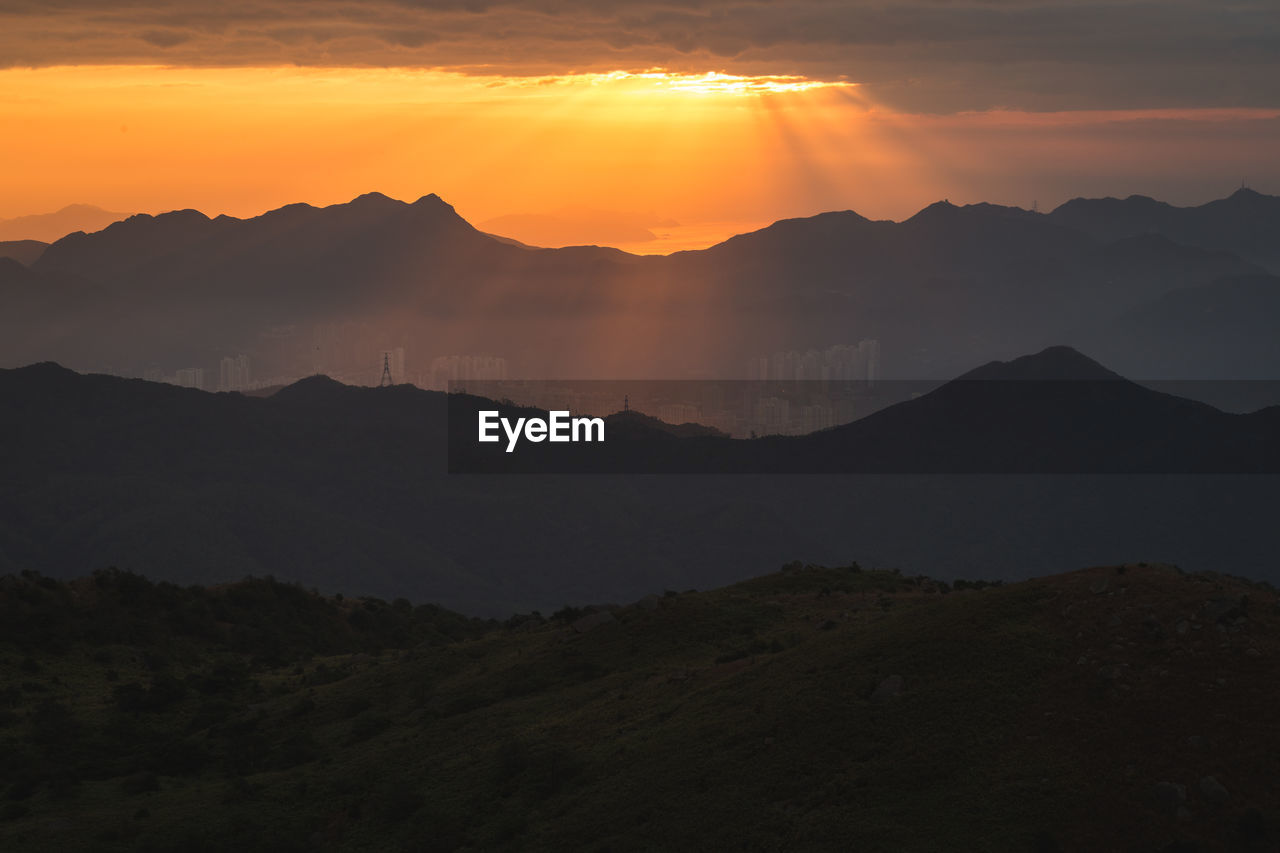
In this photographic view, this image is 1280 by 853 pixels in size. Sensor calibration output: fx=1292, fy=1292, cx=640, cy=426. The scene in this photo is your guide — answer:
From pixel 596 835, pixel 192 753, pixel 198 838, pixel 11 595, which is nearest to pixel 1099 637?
pixel 596 835

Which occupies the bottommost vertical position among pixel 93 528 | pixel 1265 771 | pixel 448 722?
pixel 93 528

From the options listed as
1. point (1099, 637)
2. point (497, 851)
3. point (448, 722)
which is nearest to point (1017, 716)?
point (1099, 637)

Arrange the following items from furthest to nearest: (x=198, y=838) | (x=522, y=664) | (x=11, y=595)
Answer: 1. (x=11, y=595)
2. (x=522, y=664)
3. (x=198, y=838)

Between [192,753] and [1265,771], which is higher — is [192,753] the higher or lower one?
the lower one

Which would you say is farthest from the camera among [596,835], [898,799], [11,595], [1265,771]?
[11,595]

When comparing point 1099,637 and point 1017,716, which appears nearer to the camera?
point 1017,716

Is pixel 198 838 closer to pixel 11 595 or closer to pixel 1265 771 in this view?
pixel 1265 771
